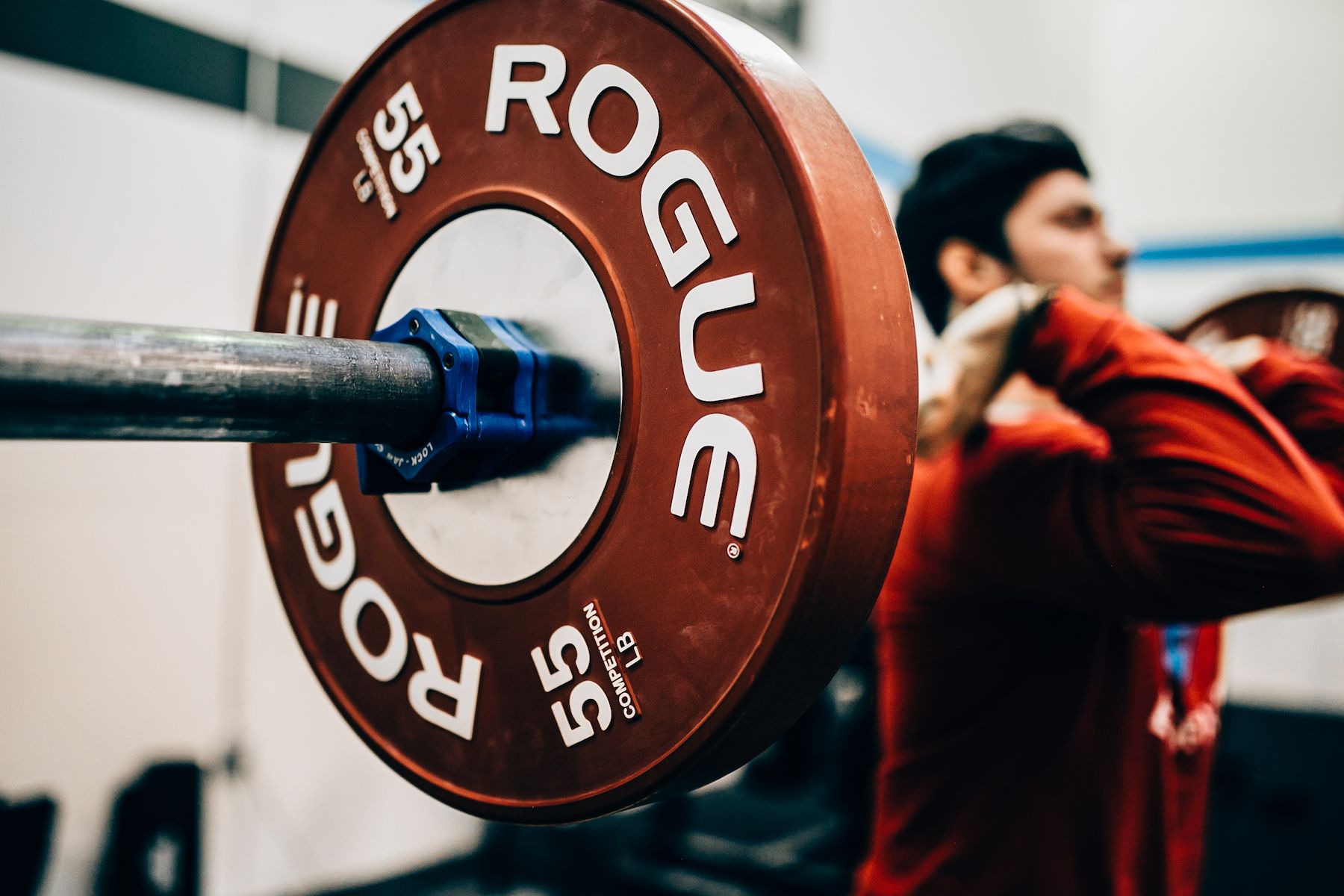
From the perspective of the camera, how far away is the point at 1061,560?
3.19ft

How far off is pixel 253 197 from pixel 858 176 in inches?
80.4

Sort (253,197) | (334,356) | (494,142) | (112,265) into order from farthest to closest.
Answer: (253,197) < (112,265) < (494,142) < (334,356)

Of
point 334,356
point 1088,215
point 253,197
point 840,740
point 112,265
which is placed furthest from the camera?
point 840,740

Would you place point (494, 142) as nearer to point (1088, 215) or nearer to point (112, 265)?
point (1088, 215)

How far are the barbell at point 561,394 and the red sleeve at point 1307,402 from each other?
94 cm

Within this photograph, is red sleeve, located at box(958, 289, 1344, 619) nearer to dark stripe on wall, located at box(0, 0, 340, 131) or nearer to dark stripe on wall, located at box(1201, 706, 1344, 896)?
dark stripe on wall, located at box(0, 0, 340, 131)

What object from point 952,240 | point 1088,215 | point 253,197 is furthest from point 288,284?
point 253,197

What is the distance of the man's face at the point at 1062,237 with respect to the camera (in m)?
1.19

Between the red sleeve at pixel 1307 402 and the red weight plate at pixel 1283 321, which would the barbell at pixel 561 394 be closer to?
the red sleeve at pixel 1307 402

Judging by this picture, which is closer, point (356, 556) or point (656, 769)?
point (656, 769)

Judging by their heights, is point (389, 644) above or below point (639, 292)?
below

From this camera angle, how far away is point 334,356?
48 cm

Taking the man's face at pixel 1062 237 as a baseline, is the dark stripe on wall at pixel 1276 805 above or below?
below

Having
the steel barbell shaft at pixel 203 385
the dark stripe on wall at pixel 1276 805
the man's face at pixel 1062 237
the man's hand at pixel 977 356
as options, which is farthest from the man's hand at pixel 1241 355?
the dark stripe on wall at pixel 1276 805
